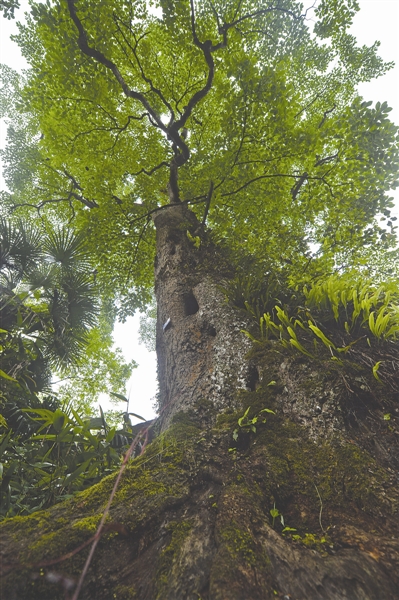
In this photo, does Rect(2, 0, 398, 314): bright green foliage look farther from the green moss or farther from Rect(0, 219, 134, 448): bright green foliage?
the green moss

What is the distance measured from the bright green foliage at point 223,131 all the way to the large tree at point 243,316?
3 centimetres

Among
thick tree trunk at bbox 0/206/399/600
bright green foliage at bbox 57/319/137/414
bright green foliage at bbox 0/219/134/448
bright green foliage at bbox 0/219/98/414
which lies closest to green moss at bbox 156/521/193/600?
thick tree trunk at bbox 0/206/399/600

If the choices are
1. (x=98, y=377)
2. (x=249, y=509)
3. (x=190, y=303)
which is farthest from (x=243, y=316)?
(x=98, y=377)

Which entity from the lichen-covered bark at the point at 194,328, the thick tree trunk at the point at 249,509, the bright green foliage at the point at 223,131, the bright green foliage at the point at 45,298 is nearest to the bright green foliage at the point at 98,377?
the bright green foliage at the point at 223,131

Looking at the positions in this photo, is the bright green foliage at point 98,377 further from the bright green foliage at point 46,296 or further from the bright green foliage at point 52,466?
the bright green foliage at point 52,466

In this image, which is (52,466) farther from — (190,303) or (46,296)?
(46,296)

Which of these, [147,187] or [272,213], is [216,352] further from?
[147,187]

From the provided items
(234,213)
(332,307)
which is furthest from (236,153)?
(332,307)

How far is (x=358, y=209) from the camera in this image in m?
3.97

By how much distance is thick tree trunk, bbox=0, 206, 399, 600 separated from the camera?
1.12 m

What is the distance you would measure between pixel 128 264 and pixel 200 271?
2.65 metres

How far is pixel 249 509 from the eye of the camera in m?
1.44

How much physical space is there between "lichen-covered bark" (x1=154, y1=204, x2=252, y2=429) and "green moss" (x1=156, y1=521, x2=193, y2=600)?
36.1 inches

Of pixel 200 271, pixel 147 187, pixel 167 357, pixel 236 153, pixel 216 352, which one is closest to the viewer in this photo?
pixel 216 352
